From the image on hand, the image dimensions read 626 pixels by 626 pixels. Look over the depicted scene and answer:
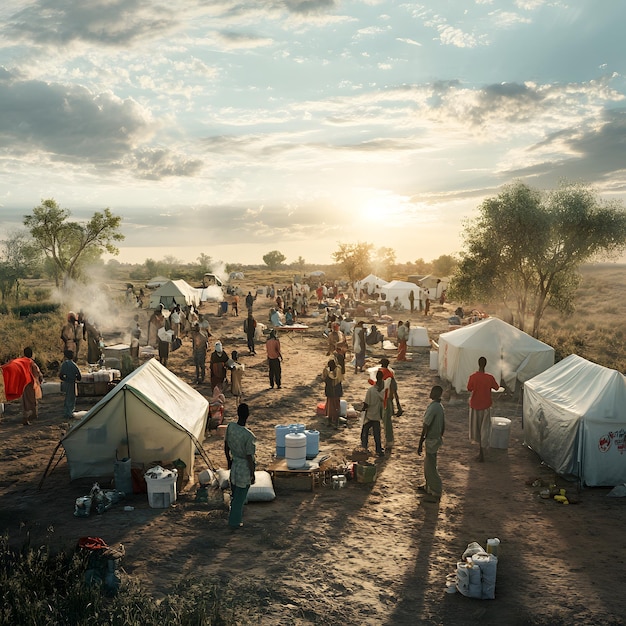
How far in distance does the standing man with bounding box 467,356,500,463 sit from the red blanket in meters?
10.3

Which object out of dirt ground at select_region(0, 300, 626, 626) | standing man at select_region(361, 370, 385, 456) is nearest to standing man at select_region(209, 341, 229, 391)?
dirt ground at select_region(0, 300, 626, 626)

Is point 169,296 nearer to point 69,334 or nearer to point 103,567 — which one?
point 69,334

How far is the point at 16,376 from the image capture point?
43.5 ft

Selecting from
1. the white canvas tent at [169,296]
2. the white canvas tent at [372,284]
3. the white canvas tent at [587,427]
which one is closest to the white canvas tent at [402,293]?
the white canvas tent at [372,284]

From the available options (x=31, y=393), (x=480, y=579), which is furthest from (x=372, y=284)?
(x=480, y=579)

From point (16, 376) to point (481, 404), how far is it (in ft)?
35.1

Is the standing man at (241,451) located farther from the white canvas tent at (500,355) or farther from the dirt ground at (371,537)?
the white canvas tent at (500,355)

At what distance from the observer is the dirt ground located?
21.6ft

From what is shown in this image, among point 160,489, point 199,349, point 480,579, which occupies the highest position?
point 199,349

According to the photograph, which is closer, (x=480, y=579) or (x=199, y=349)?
(x=480, y=579)

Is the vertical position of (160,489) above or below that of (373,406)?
below

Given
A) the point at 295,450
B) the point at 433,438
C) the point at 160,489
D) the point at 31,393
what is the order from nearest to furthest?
the point at 160,489, the point at 433,438, the point at 295,450, the point at 31,393

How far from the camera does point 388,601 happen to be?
21.8ft

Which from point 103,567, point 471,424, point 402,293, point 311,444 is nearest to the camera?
point 103,567
